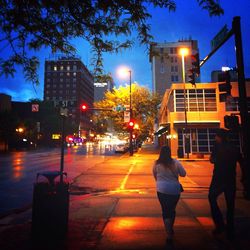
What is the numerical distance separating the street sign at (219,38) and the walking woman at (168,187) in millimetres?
6602

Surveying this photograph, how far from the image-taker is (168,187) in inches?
213

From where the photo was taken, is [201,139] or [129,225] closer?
[129,225]

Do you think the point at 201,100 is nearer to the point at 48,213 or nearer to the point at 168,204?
the point at 168,204

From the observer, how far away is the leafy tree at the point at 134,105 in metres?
47.8

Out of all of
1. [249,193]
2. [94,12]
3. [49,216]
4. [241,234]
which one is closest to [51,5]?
[94,12]

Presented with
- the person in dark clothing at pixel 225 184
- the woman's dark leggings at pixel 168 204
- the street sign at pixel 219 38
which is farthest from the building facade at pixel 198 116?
the woman's dark leggings at pixel 168 204

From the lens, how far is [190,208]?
8422mm

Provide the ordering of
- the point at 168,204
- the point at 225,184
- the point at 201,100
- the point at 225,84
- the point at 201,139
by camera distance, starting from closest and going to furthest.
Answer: the point at 168,204 < the point at 225,184 < the point at 225,84 < the point at 201,139 < the point at 201,100

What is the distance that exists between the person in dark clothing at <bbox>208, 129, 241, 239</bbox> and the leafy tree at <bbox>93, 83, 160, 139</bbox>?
41394 mm

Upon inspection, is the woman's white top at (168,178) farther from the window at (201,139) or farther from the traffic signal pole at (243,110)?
the window at (201,139)

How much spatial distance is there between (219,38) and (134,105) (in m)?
38.5

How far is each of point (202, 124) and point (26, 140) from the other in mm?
40835

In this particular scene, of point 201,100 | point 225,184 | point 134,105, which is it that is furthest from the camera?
point 134,105

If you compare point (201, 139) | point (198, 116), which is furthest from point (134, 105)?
point (201, 139)
